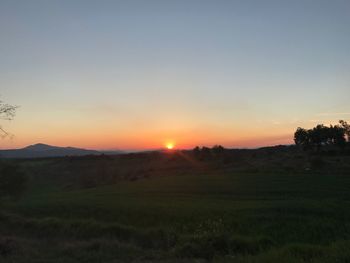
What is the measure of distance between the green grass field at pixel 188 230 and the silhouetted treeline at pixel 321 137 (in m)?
100.0

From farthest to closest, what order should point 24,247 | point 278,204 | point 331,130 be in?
1. point 331,130
2. point 278,204
3. point 24,247

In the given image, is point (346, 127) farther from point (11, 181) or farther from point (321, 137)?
point (11, 181)

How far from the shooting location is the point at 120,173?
111 meters

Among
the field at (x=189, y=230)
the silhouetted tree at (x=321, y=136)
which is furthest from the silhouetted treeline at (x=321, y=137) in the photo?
the field at (x=189, y=230)

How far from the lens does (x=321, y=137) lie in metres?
141

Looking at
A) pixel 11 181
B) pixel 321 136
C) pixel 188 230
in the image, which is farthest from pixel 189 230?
pixel 321 136

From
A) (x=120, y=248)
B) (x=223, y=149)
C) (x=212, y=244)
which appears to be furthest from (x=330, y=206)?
(x=223, y=149)

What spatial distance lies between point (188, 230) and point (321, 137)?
414 ft

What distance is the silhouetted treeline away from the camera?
459 feet

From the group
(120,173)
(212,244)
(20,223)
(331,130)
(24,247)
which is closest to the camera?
(212,244)

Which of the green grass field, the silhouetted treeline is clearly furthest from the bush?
the silhouetted treeline

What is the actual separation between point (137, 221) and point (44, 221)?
6289 millimetres

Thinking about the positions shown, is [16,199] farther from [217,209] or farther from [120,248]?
[120,248]

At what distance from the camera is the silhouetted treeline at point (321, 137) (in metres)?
140
